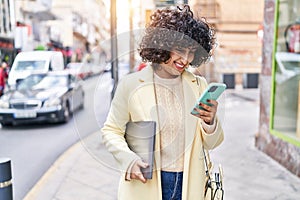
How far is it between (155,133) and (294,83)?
4405mm

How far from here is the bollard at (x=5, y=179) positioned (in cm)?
247

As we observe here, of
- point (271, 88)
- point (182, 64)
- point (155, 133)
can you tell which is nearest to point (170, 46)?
point (182, 64)

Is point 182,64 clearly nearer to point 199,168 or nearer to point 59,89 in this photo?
point 199,168

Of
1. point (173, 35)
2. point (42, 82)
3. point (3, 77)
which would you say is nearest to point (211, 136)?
point (173, 35)

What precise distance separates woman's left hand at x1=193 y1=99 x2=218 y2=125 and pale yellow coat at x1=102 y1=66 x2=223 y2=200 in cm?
10

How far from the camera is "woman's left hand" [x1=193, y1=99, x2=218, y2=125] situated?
147 cm

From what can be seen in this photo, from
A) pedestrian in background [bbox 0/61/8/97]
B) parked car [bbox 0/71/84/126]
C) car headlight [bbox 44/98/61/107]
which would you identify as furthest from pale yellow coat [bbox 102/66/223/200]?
pedestrian in background [bbox 0/61/8/97]

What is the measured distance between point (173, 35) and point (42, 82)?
7354 mm

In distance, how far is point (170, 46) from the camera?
1.56m

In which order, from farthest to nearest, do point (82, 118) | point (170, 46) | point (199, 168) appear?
point (82, 118) → point (199, 168) → point (170, 46)

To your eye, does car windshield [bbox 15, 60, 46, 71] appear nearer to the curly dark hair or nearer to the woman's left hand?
the curly dark hair

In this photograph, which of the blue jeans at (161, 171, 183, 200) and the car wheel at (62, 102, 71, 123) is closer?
the blue jeans at (161, 171, 183, 200)

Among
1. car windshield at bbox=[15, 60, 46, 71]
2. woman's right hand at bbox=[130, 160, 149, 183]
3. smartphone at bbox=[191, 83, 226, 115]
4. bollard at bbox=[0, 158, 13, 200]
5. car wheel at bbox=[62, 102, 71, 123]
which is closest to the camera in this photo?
smartphone at bbox=[191, 83, 226, 115]

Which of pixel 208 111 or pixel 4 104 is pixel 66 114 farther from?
pixel 208 111
